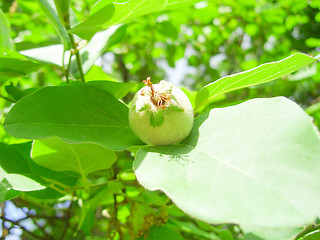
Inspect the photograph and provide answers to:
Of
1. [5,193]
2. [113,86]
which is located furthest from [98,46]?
[5,193]

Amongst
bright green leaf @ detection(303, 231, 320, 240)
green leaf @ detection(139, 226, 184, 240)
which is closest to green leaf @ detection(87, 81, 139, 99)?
green leaf @ detection(139, 226, 184, 240)

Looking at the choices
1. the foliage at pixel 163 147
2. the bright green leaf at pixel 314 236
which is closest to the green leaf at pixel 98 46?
the foliage at pixel 163 147

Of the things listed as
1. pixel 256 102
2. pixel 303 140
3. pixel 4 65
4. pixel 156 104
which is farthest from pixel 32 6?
pixel 303 140

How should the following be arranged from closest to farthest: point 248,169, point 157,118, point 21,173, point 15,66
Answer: point 248,169, point 157,118, point 21,173, point 15,66

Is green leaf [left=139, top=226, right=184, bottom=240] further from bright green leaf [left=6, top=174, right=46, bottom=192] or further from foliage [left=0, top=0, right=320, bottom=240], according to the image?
bright green leaf [left=6, top=174, right=46, bottom=192]

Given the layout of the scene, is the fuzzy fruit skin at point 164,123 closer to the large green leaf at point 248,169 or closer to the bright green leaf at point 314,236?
the large green leaf at point 248,169

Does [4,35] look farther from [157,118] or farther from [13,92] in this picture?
[157,118]

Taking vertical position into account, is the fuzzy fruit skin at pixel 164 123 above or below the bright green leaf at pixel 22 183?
above

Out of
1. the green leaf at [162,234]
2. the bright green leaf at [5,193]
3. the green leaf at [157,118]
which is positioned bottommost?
the green leaf at [162,234]
